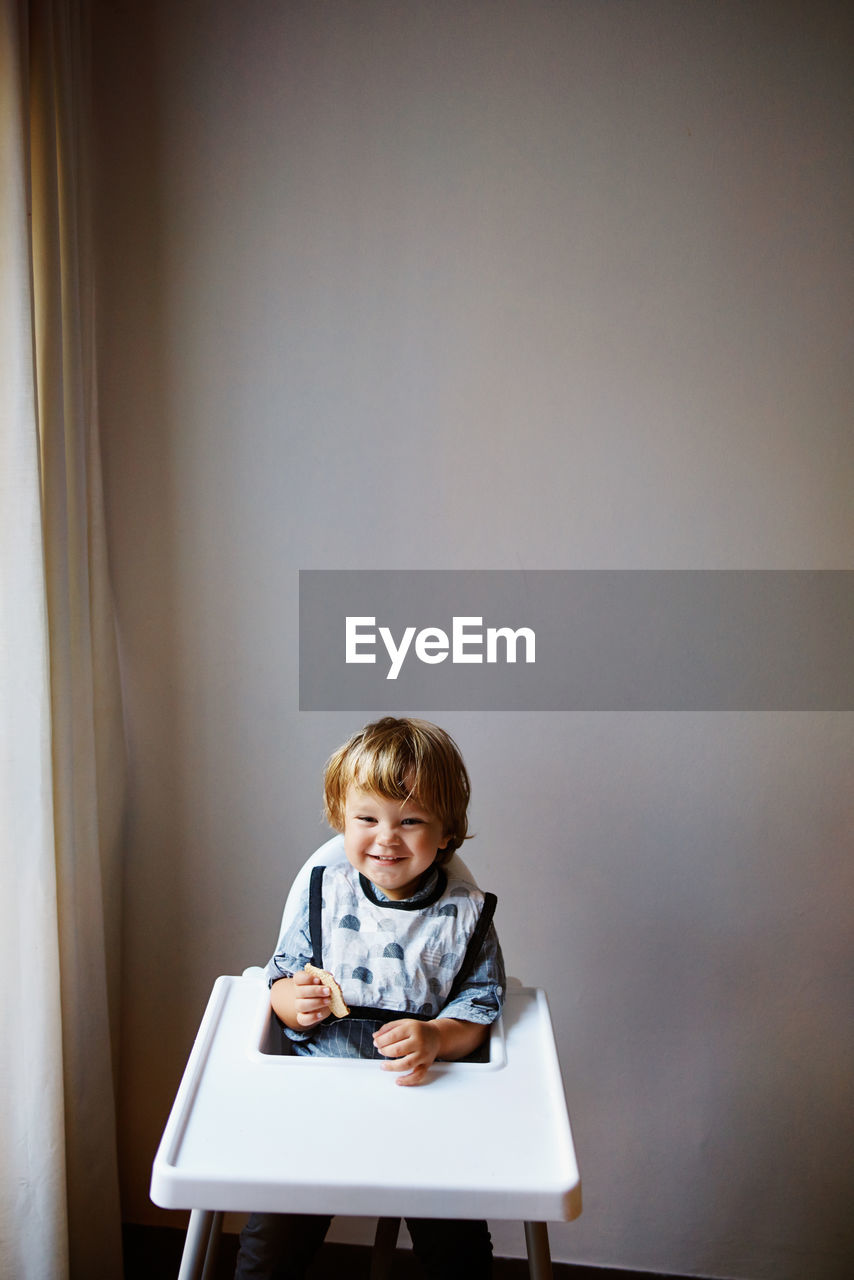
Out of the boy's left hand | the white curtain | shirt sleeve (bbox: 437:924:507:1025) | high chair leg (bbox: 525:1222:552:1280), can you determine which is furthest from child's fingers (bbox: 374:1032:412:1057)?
the white curtain

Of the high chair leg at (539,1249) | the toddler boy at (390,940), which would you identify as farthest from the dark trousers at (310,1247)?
the high chair leg at (539,1249)

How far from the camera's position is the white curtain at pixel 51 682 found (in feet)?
4.45

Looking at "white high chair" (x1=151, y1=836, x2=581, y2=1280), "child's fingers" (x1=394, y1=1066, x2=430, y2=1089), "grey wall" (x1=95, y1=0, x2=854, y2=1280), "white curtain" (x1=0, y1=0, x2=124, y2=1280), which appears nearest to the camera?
"white high chair" (x1=151, y1=836, x2=581, y2=1280)

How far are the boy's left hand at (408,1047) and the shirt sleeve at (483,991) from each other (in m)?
0.08

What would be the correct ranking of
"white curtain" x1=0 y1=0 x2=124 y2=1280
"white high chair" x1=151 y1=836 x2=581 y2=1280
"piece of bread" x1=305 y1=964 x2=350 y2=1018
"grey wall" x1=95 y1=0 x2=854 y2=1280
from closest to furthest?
"white high chair" x1=151 y1=836 x2=581 y2=1280
"piece of bread" x1=305 y1=964 x2=350 y2=1018
"white curtain" x1=0 y1=0 x2=124 y2=1280
"grey wall" x1=95 y1=0 x2=854 y2=1280

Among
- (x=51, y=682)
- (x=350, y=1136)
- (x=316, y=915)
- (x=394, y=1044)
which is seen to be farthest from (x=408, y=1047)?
(x=51, y=682)

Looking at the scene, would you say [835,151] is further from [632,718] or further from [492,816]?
[492,816]

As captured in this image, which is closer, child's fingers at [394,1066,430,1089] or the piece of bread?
child's fingers at [394,1066,430,1089]

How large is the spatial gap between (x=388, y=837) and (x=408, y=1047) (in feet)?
0.77

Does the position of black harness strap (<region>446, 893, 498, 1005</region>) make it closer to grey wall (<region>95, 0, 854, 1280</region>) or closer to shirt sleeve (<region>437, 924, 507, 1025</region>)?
shirt sleeve (<region>437, 924, 507, 1025</region>)

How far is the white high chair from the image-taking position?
994 mm

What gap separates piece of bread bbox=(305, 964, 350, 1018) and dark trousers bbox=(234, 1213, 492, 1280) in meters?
0.28

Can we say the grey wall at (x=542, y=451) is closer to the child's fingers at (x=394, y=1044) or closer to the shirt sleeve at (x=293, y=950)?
the shirt sleeve at (x=293, y=950)

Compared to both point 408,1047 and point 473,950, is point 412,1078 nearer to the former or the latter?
point 408,1047
